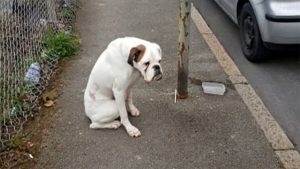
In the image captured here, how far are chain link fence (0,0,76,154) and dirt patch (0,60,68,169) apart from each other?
0.07m

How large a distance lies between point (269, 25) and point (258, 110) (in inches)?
36.4

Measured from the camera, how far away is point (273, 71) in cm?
505

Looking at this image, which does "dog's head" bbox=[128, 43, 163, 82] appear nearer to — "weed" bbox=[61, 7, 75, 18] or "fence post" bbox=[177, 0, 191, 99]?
"fence post" bbox=[177, 0, 191, 99]

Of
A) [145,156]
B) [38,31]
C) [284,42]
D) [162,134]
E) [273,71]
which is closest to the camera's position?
[145,156]

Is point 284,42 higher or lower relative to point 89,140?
higher

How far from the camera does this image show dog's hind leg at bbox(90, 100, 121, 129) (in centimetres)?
382

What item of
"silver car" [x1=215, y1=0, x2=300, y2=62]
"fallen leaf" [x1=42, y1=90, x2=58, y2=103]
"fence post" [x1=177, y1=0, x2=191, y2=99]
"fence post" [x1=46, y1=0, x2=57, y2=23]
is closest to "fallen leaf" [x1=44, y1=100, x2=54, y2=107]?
"fallen leaf" [x1=42, y1=90, x2=58, y2=103]

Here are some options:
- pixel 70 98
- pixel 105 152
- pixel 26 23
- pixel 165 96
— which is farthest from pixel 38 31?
pixel 105 152

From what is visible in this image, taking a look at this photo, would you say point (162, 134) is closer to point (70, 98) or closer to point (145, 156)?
point (145, 156)

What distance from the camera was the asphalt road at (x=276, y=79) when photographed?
13.6 ft

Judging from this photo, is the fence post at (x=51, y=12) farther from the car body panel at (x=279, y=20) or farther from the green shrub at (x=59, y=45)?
the car body panel at (x=279, y=20)

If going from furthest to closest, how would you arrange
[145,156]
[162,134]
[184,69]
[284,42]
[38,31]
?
[38,31]
[284,42]
[184,69]
[162,134]
[145,156]

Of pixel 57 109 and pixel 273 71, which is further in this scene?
pixel 273 71

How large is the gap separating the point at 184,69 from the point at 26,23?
264 centimetres
